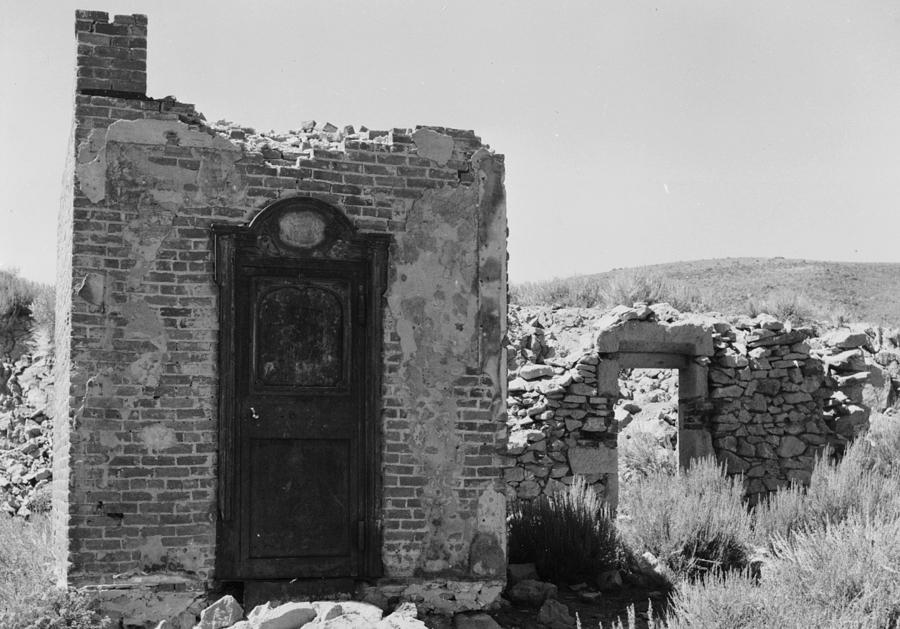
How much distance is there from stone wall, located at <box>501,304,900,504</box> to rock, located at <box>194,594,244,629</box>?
6608 millimetres

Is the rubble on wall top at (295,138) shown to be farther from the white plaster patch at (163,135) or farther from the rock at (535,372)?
the rock at (535,372)

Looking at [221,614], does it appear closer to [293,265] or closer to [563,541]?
[293,265]

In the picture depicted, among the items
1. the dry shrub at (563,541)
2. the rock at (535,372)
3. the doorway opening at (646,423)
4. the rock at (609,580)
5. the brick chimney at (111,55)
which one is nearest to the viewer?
the brick chimney at (111,55)

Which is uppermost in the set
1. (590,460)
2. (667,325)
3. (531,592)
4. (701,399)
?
(667,325)

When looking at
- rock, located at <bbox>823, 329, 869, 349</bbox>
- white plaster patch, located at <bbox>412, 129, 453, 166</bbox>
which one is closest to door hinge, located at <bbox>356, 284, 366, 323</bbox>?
white plaster patch, located at <bbox>412, 129, 453, 166</bbox>

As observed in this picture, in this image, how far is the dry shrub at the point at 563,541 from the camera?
896cm

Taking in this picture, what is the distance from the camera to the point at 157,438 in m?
7.11

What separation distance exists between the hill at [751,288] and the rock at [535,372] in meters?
6.94

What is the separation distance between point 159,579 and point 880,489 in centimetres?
769

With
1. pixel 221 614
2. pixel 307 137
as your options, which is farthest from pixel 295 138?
pixel 221 614

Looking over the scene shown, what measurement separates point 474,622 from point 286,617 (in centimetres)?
187

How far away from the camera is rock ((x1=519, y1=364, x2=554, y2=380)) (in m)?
13.6

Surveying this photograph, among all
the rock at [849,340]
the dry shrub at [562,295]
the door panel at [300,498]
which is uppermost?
the dry shrub at [562,295]

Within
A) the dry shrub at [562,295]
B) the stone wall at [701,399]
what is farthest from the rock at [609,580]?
the dry shrub at [562,295]
